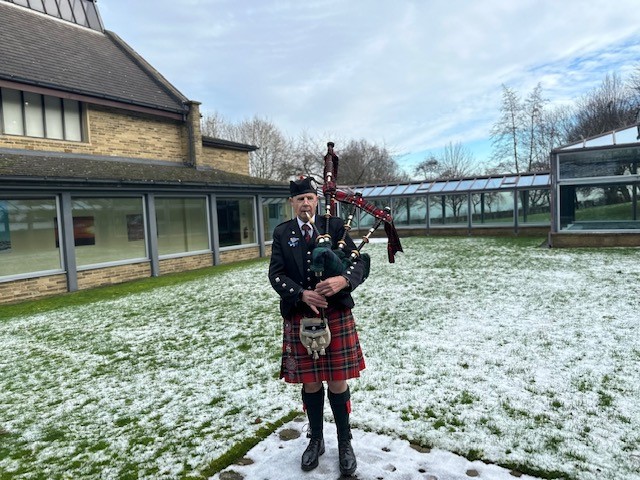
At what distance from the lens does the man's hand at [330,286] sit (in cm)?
260

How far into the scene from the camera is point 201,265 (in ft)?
47.7

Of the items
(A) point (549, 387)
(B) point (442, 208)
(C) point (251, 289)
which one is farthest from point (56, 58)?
(B) point (442, 208)

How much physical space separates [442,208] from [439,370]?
65.9ft

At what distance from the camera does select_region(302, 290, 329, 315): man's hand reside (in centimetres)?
264

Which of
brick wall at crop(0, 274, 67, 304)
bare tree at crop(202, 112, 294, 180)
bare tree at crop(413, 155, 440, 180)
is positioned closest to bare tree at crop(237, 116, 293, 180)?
bare tree at crop(202, 112, 294, 180)

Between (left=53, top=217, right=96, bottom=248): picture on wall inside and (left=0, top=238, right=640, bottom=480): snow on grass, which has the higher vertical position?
(left=53, top=217, right=96, bottom=248): picture on wall inside

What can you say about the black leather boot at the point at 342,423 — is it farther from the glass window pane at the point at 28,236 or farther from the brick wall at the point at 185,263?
the brick wall at the point at 185,263

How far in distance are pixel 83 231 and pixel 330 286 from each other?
11.0m

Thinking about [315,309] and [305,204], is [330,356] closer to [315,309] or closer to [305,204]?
[315,309]

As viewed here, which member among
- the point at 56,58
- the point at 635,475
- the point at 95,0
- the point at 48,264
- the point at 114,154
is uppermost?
the point at 95,0

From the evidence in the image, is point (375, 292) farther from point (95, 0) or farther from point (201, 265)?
point (95, 0)

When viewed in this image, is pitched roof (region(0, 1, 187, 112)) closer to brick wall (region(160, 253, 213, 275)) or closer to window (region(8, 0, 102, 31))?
window (region(8, 0, 102, 31))

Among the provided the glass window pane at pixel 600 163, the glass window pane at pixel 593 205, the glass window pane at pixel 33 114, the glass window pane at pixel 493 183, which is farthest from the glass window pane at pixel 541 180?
the glass window pane at pixel 33 114

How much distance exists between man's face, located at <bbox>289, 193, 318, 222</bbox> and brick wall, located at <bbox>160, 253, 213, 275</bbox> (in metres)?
11.5
